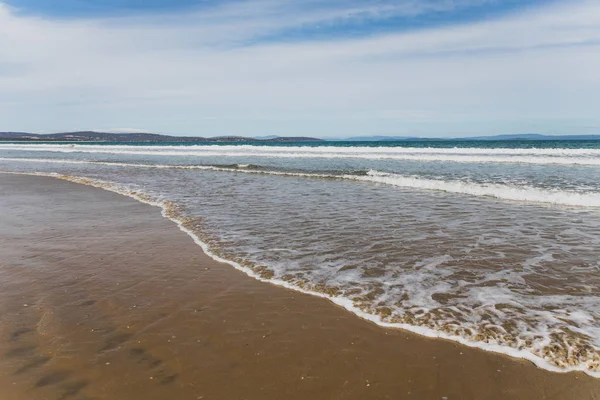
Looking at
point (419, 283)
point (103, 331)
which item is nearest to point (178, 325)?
point (103, 331)

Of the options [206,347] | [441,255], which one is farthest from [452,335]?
[441,255]

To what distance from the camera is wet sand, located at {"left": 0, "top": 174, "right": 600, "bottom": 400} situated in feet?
10.5

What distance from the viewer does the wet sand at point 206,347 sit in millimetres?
3209

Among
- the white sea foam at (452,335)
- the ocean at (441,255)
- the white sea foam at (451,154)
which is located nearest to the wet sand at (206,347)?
the white sea foam at (452,335)

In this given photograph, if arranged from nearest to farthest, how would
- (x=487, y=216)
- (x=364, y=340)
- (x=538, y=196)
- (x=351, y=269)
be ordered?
(x=364, y=340)
(x=351, y=269)
(x=487, y=216)
(x=538, y=196)

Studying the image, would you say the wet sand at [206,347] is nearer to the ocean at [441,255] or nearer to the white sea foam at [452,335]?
the white sea foam at [452,335]

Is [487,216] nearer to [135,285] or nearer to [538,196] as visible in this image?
[538,196]

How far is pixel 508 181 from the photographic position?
17.6 m

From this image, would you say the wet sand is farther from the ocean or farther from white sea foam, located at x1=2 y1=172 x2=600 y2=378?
the ocean

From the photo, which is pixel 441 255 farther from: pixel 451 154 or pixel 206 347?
pixel 451 154

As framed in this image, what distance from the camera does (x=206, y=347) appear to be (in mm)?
3844

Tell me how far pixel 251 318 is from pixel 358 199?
30.7 feet

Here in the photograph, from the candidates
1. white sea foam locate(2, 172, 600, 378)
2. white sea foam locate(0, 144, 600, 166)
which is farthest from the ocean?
white sea foam locate(0, 144, 600, 166)

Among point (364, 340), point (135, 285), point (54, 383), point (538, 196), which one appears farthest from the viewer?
point (538, 196)
